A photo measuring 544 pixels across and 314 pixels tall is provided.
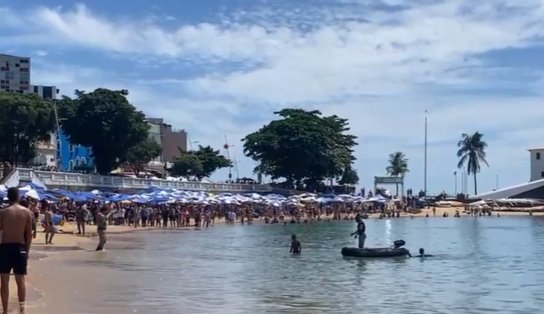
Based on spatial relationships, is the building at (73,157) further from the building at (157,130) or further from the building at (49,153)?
→ the building at (157,130)

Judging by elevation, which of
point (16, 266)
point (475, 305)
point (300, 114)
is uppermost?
point (300, 114)

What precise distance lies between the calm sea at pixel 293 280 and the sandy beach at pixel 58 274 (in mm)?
266

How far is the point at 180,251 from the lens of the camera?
37.9m

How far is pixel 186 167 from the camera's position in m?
118

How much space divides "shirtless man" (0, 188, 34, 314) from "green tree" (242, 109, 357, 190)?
98724mm

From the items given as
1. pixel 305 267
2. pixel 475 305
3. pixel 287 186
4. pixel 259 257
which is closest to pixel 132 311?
pixel 475 305

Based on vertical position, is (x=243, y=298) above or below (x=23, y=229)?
below

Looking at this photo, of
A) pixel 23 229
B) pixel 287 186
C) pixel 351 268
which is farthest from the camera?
pixel 287 186

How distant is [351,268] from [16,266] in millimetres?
20067

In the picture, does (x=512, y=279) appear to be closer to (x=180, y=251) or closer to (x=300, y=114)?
(x=180, y=251)

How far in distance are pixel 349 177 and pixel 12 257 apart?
12905 centimetres

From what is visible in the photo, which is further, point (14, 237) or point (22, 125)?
point (22, 125)

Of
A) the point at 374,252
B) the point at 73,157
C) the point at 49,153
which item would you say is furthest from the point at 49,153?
the point at 374,252

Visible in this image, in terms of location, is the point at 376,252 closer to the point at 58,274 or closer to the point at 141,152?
the point at 58,274
